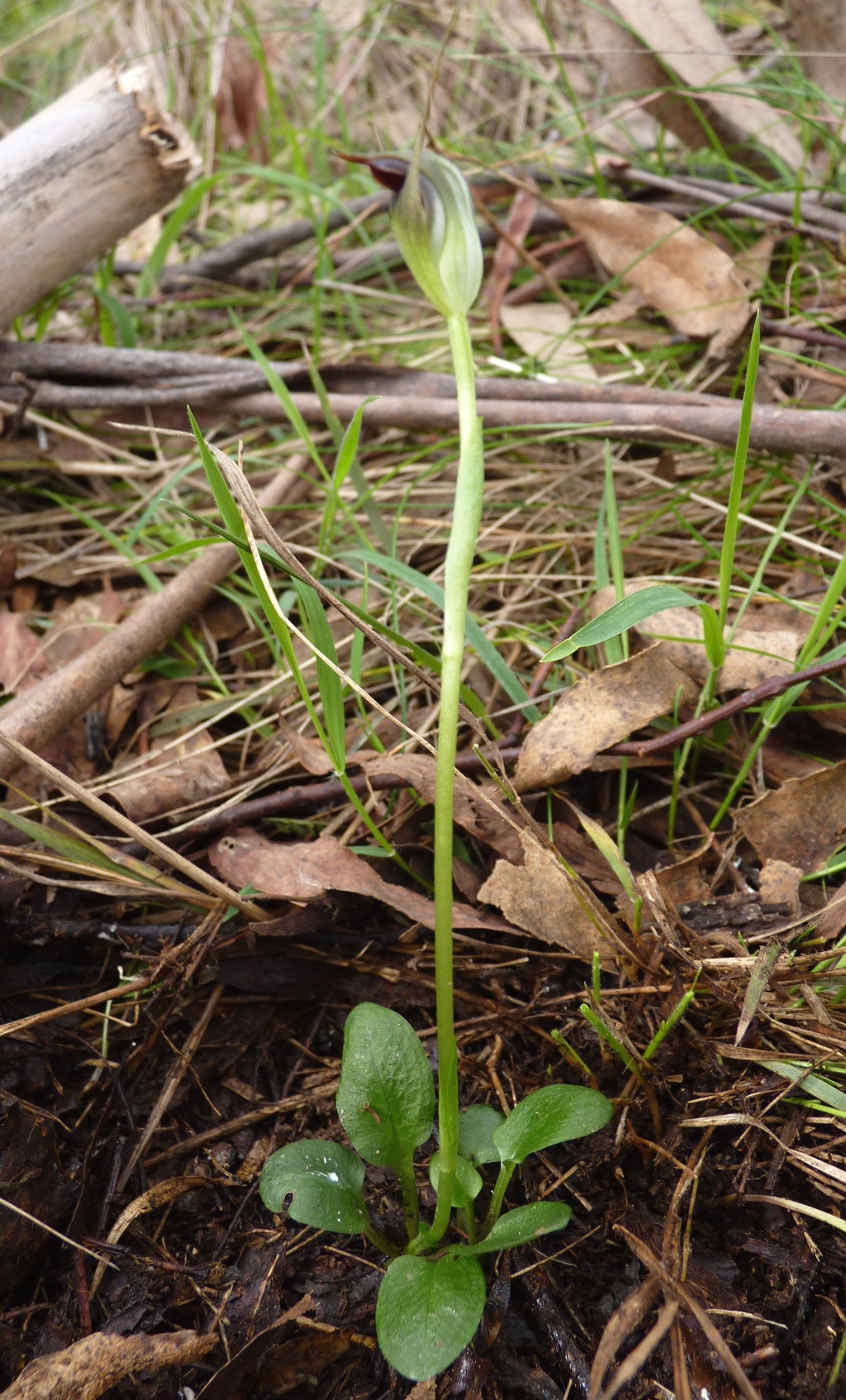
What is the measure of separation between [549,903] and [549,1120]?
1.00 ft

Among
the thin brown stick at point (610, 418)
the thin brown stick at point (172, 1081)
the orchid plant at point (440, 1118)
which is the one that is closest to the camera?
the orchid plant at point (440, 1118)

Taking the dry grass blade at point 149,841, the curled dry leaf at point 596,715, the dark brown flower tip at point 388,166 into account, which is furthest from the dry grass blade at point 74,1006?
the dark brown flower tip at point 388,166

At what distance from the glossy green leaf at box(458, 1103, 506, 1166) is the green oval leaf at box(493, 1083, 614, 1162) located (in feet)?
0.18

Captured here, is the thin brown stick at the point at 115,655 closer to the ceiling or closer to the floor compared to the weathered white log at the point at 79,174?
closer to the floor

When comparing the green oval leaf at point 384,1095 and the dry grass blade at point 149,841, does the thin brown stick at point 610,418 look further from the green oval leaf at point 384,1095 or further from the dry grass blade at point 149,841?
the green oval leaf at point 384,1095

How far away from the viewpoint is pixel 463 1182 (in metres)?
1.04

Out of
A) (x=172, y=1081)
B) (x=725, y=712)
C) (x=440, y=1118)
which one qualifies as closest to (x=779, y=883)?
(x=725, y=712)

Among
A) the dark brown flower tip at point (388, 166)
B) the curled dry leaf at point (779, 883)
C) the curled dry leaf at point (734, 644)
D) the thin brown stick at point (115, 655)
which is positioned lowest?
the curled dry leaf at point (779, 883)

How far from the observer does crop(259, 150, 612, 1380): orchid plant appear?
0.93m

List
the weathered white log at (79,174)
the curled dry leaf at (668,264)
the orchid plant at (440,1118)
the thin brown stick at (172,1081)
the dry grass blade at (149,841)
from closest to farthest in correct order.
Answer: the orchid plant at (440,1118) → the thin brown stick at (172,1081) → the dry grass blade at (149,841) → the weathered white log at (79,174) → the curled dry leaf at (668,264)

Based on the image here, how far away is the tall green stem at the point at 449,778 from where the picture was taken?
3.16ft

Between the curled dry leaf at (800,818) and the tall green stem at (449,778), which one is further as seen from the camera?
the curled dry leaf at (800,818)

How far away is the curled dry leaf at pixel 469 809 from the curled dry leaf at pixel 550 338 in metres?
1.14

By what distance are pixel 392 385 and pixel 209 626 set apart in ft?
2.32
